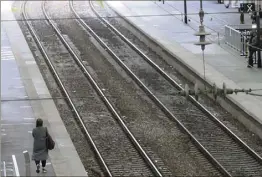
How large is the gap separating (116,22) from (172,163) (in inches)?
1000

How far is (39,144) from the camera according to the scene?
18.9 meters

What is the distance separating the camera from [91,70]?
33.0 meters

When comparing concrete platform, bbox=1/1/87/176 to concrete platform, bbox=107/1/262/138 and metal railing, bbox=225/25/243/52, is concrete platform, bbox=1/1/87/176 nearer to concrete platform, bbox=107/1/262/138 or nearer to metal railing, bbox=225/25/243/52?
concrete platform, bbox=107/1/262/138

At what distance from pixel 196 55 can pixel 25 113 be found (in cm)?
1121

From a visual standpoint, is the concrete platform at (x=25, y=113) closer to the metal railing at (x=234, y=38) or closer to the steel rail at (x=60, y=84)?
the steel rail at (x=60, y=84)

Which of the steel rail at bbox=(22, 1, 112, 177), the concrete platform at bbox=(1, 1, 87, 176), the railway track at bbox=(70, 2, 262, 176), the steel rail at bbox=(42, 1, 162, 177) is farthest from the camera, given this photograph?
the steel rail at bbox=(22, 1, 112, 177)

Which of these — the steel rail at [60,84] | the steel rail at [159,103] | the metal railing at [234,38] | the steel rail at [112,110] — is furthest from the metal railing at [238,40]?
the steel rail at [60,84]

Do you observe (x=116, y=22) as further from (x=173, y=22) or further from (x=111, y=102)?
(x=111, y=102)

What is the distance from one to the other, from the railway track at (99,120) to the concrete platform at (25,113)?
2.41ft

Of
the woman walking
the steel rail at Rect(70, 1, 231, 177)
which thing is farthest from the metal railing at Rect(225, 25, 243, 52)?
the woman walking

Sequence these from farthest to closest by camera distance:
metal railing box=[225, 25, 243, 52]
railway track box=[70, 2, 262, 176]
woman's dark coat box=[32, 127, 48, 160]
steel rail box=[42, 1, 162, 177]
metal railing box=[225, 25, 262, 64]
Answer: metal railing box=[225, 25, 243, 52] → metal railing box=[225, 25, 262, 64] → railway track box=[70, 2, 262, 176] → steel rail box=[42, 1, 162, 177] → woman's dark coat box=[32, 127, 48, 160]

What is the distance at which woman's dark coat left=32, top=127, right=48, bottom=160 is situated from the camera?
1875 cm

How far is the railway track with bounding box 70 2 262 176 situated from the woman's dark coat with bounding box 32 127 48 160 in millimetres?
4237

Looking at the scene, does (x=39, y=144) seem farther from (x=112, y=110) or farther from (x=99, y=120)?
(x=112, y=110)
